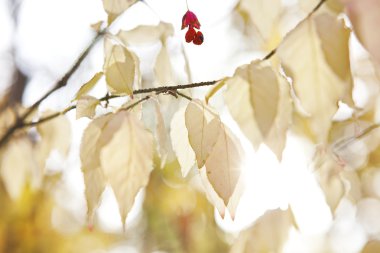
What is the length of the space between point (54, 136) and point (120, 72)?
53cm

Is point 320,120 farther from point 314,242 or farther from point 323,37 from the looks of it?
point 314,242

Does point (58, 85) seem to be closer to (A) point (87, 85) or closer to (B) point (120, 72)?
(A) point (87, 85)

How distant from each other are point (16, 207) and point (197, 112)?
3116 mm

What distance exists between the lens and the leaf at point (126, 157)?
2.27 feet

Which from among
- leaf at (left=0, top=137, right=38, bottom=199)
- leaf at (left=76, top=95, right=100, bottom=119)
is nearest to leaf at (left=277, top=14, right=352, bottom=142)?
leaf at (left=76, top=95, right=100, bottom=119)

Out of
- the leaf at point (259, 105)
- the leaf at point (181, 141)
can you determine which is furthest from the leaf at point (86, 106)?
the leaf at point (259, 105)

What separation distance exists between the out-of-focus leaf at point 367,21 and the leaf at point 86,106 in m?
0.47

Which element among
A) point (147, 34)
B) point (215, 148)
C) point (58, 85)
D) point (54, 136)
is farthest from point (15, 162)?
point (215, 148)

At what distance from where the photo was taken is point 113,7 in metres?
0.81

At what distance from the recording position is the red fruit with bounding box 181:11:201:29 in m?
0.91

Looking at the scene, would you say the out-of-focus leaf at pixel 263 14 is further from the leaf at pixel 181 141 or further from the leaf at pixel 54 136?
the leaf at pixel 54 136

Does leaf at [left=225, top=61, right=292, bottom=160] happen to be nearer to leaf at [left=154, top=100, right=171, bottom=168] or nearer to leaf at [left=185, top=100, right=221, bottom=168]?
leaf at [left=185, top=100, right=221, bottom=168]

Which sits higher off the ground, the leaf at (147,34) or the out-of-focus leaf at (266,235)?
the leaf at (147,34)

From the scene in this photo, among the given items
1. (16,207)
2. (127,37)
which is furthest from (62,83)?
(16,207)
